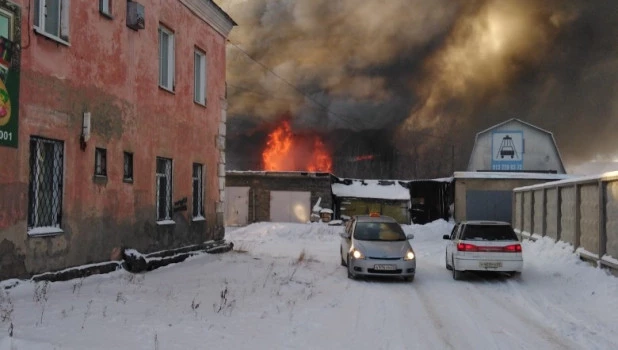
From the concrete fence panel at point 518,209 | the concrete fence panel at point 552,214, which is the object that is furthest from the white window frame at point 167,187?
the concrete fence panel at point 518,209

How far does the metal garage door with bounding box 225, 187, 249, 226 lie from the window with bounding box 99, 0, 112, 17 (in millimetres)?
26995

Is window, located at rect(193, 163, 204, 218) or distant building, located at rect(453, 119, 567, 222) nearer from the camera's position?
window, located at rect(193, 163, 204, 218)

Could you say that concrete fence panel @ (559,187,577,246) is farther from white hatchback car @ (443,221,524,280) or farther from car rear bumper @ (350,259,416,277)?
car rear bumper @ (350,259,416,277)

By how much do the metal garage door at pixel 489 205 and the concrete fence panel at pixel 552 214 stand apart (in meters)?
14.7

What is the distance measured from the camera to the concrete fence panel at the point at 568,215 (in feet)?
48.5

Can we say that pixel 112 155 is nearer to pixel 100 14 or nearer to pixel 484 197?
pixel 100 14

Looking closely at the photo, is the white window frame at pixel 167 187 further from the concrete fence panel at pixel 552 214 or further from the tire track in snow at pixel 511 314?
the concrete fence panel at pixel 552 214

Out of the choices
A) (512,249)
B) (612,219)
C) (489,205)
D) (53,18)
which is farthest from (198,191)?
(489,205)

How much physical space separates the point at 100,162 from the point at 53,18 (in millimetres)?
2971

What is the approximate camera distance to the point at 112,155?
11.8 m

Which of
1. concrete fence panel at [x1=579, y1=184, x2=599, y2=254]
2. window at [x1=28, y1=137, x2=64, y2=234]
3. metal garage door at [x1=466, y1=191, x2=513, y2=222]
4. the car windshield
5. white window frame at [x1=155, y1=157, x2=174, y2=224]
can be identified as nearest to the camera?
window at [x1=28, y1=137, x2=64, y2=234]

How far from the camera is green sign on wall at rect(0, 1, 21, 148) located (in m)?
8.60

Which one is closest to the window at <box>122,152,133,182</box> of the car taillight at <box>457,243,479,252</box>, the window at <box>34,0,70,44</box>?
the window at <box>34,0,70,44</box>

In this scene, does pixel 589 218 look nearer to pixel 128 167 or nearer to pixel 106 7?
pixel 128 167
